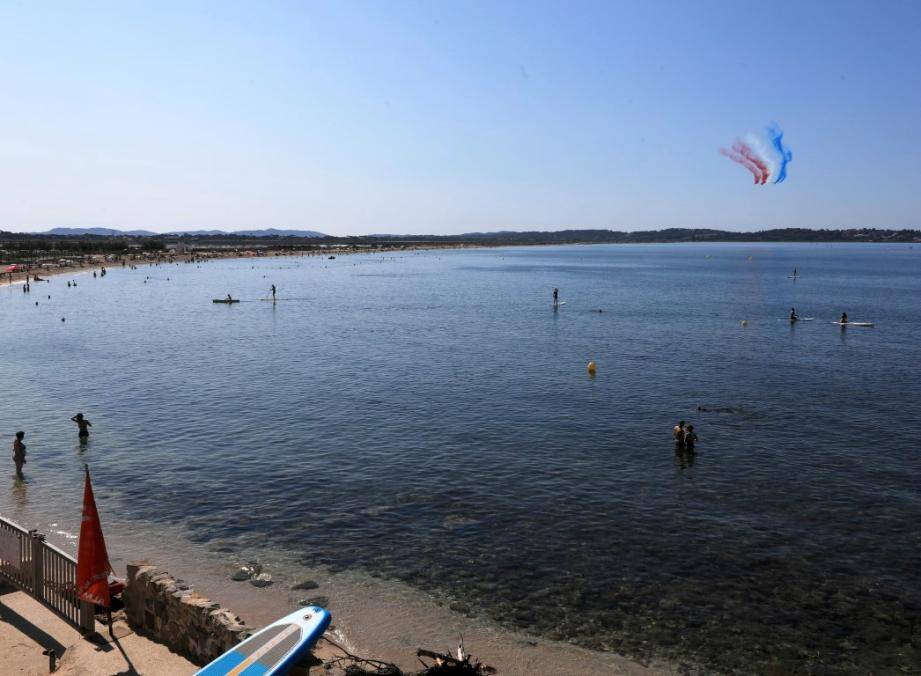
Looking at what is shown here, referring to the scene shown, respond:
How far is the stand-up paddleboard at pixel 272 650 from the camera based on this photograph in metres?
11.8

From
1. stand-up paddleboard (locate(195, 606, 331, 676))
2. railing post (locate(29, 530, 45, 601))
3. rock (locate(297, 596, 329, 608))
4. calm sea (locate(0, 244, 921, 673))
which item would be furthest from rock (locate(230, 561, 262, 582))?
stand-up paddleboard (locate(195, 606, 331, 676))

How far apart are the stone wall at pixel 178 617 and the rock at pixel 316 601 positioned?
4.24 m

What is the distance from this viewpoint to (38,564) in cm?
1572

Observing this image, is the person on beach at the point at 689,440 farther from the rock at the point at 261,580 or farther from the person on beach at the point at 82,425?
the person on beach at the point at 82,425

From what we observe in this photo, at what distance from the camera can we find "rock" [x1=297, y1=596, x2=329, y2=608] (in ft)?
61.8

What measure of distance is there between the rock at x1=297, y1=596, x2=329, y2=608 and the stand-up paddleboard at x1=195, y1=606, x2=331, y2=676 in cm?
626

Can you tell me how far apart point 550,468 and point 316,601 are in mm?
13384

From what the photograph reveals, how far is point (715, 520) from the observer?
24.8 metres

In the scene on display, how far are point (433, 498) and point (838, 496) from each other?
1545cm

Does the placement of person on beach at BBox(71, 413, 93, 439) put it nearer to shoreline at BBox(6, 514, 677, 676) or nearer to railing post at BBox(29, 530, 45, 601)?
shoreline at BBox(6, 514, 677, 676)

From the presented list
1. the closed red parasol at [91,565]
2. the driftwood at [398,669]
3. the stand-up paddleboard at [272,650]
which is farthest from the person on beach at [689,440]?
the closed red parasol at [91,565]

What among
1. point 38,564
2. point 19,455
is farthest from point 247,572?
point 19,455

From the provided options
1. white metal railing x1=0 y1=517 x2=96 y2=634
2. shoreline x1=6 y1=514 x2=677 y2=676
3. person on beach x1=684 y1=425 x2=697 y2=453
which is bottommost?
shoreline x1=6 y1=514 x2=677 y2=676

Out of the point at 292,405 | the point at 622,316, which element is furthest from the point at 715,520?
the point at 622,316
